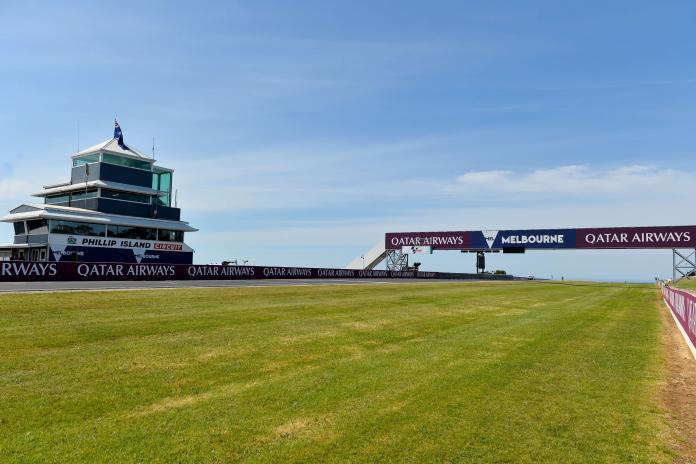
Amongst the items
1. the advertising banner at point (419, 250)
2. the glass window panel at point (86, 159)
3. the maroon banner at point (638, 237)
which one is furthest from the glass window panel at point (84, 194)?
the maroon banner at point (638, 237)

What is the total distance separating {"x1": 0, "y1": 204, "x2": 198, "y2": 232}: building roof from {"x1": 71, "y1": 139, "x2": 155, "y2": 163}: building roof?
9.21m

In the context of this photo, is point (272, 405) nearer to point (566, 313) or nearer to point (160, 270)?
point (566, 313)

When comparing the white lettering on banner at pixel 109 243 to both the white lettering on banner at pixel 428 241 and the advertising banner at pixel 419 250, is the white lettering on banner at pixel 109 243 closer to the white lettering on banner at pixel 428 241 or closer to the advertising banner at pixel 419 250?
the white lettering on banner at pixel 428 241

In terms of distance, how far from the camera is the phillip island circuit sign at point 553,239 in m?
63.7

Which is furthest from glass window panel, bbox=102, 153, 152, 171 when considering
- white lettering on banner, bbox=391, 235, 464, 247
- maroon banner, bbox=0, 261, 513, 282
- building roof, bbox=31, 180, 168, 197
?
white lettering on banner, bbox=391, 235, 464, 247

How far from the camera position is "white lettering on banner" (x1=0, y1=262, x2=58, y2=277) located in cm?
2863

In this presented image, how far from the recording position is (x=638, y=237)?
65375 millimetres

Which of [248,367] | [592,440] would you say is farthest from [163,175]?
[592,440]

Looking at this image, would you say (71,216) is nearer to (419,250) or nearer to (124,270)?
(124,270)

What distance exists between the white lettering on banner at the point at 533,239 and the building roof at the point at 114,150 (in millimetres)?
56801

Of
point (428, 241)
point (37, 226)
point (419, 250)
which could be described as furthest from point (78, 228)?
point (428, 241)

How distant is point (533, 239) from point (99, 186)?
63668mm

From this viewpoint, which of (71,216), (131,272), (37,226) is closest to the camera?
(131,272)

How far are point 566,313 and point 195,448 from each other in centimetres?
1990
